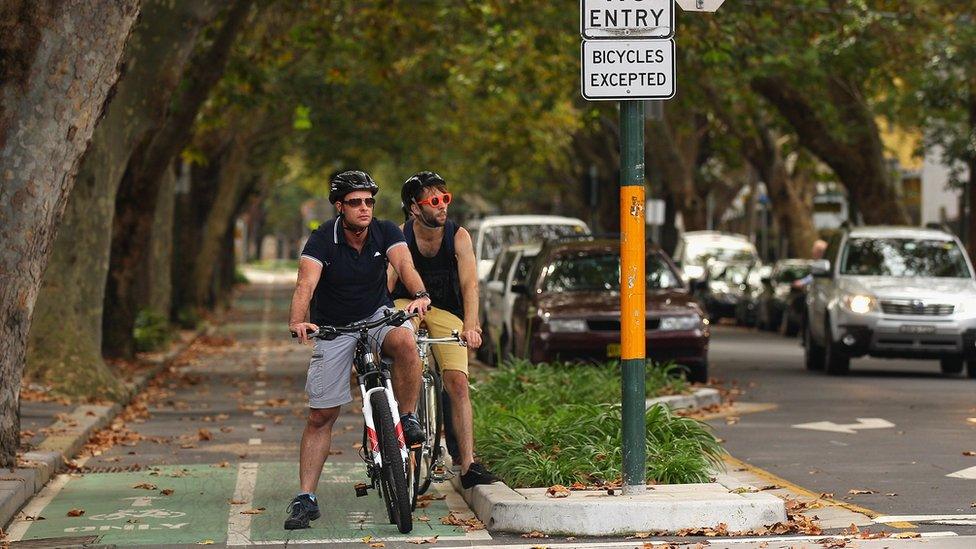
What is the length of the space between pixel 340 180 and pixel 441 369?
1.46m

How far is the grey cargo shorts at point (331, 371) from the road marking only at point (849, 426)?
6.00 meters

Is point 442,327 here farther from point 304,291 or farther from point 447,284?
point 304,291

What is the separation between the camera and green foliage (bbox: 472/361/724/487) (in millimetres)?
10125

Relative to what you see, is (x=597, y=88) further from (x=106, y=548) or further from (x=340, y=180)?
(x=106, y=548)

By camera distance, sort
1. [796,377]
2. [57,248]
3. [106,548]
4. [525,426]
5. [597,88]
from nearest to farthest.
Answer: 1. [106,548]
2. [597,88]
3. [525,426]
4. [57,248]
5. [796,377]

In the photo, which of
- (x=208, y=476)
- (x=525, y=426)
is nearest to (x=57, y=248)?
(x=208, y=476)

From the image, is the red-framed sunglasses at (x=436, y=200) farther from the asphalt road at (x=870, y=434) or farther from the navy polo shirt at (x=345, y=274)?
the asphalt road at (x=870, y=434)

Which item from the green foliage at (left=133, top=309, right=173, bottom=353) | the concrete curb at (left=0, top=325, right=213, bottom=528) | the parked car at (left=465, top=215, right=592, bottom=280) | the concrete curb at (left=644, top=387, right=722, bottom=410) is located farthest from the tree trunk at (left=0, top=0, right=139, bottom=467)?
the parked car at (left=465, top=215, right=592, bottom=280)

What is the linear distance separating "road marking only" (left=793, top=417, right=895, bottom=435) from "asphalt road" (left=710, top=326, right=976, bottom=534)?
0.01m

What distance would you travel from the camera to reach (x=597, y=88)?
960 centimetres

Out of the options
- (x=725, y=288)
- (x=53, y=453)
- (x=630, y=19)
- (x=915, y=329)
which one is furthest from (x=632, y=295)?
(x=725, y=288)

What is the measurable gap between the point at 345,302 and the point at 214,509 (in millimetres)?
1676

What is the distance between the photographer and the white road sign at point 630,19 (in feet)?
31.5

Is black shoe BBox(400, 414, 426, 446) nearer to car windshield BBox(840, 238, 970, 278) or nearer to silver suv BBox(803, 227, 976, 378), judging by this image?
silver suv BBox(803, 227, 976, 378)
